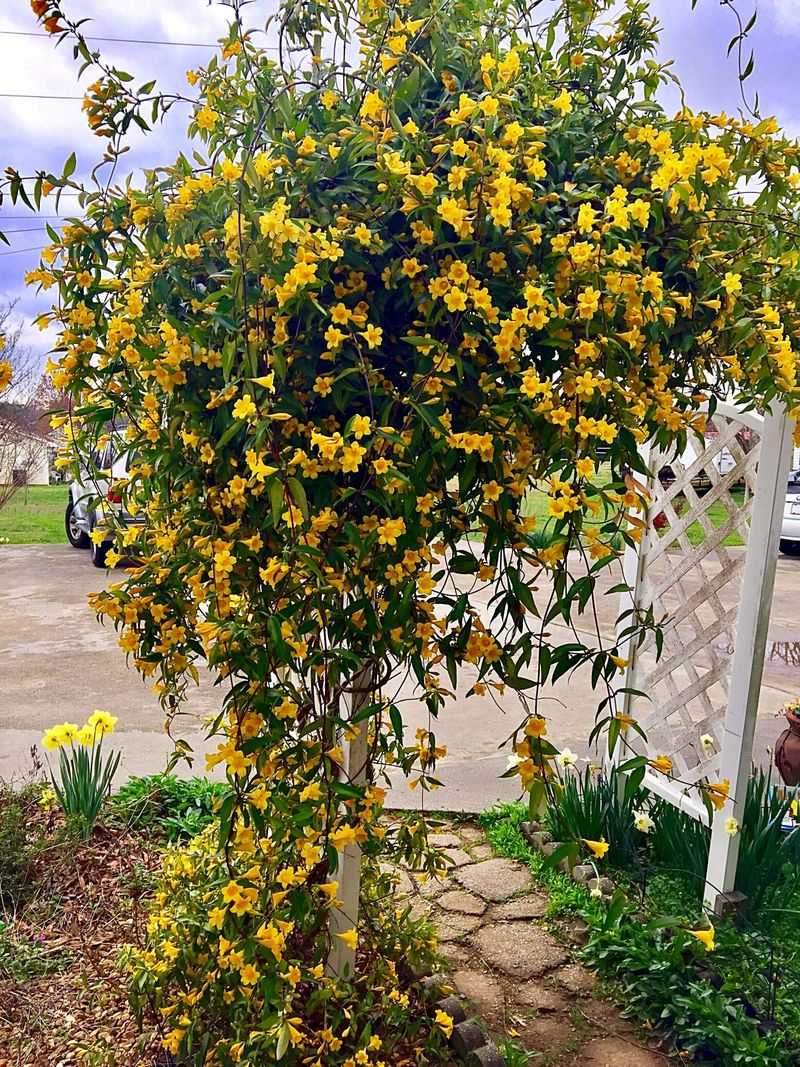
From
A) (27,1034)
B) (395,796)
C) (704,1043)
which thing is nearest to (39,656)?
(395,796)

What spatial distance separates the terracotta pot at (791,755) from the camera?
3.53 m

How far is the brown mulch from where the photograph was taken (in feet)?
5.94

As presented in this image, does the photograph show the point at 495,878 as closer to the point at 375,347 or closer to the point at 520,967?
the point at 520,967

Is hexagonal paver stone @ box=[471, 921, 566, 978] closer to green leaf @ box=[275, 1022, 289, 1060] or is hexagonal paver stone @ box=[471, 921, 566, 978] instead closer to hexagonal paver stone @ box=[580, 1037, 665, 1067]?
hexagonal paver stone @ box=[580, 1037, 665, 1067]

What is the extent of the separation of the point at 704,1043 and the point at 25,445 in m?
9.99

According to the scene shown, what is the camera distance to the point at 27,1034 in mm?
1867

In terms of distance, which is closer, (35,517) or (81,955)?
(81,955)

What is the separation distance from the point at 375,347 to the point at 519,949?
1717 mm

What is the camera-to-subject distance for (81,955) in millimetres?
2146

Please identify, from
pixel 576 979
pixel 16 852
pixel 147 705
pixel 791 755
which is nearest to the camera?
pixel 576 979

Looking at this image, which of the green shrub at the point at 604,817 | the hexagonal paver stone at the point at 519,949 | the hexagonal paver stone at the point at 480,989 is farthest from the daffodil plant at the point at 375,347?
the green shrub at the point at 604,817

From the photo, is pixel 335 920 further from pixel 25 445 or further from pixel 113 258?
pixel 25 445

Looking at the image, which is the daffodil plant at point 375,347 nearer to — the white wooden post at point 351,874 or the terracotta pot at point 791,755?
the white wooden post at point 351,874

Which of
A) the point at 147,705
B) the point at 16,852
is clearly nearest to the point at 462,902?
the point at 16,852
